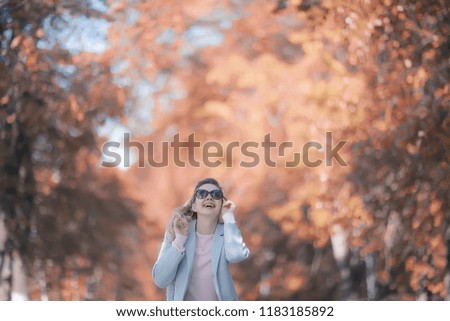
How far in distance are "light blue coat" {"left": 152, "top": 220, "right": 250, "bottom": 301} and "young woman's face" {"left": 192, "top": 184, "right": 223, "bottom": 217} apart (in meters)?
0.14

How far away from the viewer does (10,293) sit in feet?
25.1

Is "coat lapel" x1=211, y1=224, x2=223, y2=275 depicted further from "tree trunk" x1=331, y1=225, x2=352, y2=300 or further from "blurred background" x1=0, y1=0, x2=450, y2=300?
"tree trunk" x1=331, y1=225, x2=352, y2=300

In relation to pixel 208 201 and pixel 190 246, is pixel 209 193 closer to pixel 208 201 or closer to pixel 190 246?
pixel 208 201

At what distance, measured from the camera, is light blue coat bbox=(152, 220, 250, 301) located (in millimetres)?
4373

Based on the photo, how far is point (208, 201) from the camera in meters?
4.59

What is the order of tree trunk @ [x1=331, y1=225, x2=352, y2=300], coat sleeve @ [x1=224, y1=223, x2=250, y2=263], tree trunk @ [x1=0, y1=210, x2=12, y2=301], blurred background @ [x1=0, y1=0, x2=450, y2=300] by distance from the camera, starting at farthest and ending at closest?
tree trunk @ [x1=331, y1=225, x2=352, y2=300]
tree trunk @ [x1=0, y1=210, x2=12, y2=301]
blurred background @ [x1=0, y1=0, x2=450, y2=300]
coat sleeve @ [x1=224, y1=223, x2=250, y2=263]

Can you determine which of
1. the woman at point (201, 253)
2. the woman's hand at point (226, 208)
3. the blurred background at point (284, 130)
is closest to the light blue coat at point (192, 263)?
the woman at point (201, 253)

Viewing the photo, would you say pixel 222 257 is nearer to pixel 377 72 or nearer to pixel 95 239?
pixel 377 72

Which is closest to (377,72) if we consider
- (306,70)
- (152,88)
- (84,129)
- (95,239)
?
(84,129)

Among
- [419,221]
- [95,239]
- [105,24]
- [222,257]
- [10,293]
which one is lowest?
[95,239]

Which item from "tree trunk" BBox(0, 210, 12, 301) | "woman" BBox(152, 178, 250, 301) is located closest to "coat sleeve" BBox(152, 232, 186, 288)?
"woman" BBox(152, 178, 250, 301)

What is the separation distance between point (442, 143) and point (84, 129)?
4.18 m

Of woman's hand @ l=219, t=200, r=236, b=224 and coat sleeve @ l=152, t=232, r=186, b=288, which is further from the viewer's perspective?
woman's hand @ l=219, t=200, r=236, b=224

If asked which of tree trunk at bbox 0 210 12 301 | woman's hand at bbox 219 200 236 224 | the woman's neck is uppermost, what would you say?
woman's hand at bbox 219 200 236 224
